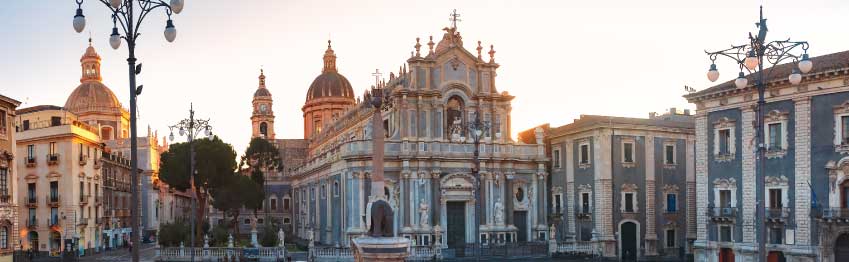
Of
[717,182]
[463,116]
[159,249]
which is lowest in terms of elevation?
[159,249]

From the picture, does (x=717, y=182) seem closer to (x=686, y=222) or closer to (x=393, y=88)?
(x=686, y=222)

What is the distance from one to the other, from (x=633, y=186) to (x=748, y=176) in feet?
38.7

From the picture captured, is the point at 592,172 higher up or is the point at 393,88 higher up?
the point at 393,88

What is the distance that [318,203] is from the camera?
60281 millimetres

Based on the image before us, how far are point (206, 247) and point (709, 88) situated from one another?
1030 inches

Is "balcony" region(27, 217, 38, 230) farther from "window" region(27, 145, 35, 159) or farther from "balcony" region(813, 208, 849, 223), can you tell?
"balcony" region(813, 208, 849, 223)

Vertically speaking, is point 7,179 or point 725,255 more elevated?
point 7,179

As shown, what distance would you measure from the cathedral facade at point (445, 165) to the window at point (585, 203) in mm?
4141

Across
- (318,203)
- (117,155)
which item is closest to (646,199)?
(318,203)

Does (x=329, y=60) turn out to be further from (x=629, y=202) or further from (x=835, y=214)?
(x=835, y=214)

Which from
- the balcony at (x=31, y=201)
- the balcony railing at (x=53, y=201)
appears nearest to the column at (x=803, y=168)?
the balcony railing at (x=53, y=201)

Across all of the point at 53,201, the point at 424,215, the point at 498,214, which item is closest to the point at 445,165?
the point at 424,215

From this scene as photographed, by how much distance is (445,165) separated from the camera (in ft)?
165

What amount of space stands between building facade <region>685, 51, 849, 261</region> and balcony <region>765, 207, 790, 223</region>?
1.6 inches
